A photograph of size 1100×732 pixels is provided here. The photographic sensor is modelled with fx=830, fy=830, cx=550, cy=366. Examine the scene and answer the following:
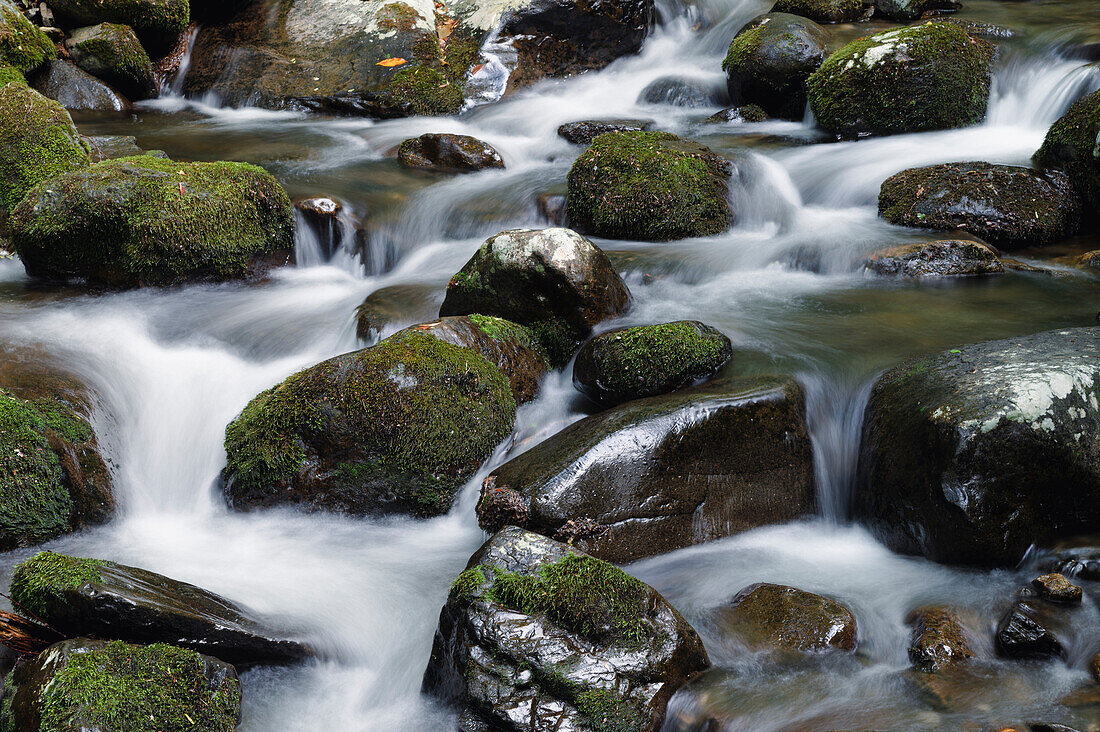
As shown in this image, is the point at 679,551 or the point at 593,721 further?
the point at 679,551

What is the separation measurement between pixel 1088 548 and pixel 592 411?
275cm

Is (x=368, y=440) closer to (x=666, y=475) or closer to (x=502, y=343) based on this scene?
(x=502, y=343)

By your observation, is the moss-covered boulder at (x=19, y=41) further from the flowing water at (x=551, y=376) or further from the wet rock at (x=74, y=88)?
the flowing water at (x=551, y=376)

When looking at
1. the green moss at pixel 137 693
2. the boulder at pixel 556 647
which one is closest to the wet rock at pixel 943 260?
the boulder at pixel 556 647

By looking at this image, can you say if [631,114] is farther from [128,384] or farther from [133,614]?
[133,614]

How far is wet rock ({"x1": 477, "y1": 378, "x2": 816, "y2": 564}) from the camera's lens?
14.2 feet

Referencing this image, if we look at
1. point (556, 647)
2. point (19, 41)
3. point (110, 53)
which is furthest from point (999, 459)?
point (110, 53)

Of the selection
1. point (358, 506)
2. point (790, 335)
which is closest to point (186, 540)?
point (358, 506)

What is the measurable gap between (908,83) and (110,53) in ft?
34.3

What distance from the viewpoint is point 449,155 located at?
9.42m

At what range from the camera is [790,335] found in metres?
5.76

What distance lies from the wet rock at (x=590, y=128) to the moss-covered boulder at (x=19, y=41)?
6948mm

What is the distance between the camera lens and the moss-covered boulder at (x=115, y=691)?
285 centimetres

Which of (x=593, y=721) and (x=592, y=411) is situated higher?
(x=592, y=411)
